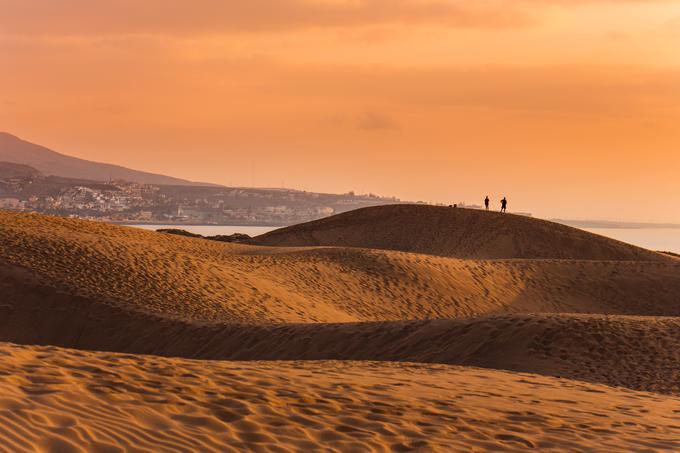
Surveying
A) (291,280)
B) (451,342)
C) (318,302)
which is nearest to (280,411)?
(451,342)

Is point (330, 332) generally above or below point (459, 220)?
below

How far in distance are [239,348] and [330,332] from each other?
217 centimetres

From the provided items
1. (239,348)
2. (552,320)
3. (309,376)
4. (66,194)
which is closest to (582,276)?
(552,320)

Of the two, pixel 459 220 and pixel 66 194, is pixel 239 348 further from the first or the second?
pixel 66 194

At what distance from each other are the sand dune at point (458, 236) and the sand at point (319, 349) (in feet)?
38.3

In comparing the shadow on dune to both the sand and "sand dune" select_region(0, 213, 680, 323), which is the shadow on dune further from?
"sand dune" select_region(0, 213, 680, 323)

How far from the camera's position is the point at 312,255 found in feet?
126

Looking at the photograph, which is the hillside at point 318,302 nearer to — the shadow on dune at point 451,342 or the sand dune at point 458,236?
the shadow on dune at point 451,342

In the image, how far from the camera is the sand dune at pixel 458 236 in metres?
56.8

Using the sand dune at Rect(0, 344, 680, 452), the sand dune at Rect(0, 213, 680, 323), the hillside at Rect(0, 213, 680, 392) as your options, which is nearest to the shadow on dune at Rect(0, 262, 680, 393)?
the hillside at Rect(0, 213, 680, 392)

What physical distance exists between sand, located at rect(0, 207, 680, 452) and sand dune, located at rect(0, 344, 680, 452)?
36 mm

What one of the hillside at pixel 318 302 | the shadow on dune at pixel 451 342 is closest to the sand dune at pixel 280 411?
the shadow on dune at pixel 451 342

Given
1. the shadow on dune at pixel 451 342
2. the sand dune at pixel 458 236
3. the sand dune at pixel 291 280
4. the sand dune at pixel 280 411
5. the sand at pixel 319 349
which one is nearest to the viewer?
the sand dune at pixel 280 411

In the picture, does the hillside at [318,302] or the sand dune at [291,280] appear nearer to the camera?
the hillside at [318,302]
